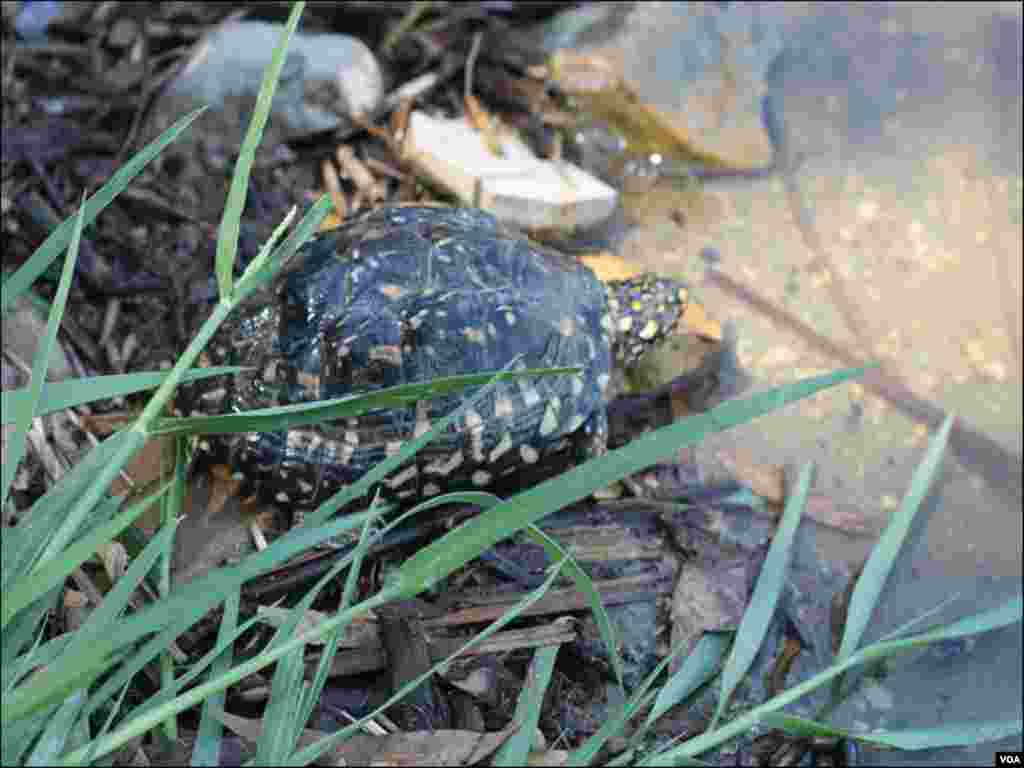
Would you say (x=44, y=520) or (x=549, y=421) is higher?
(x=44, y=520)

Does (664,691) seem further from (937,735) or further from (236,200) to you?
(236,200)

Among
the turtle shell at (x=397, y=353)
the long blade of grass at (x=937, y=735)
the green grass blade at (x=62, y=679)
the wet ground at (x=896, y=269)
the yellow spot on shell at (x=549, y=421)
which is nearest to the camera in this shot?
the green grass blade at (x=62, y=679)

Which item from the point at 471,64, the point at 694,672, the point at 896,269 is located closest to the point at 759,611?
the point at 694,672

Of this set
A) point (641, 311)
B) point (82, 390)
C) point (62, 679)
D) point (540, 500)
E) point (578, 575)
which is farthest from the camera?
point (641, 311)

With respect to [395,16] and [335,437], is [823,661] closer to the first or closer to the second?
[335,437]

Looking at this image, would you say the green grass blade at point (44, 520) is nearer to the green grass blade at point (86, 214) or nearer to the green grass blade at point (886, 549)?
the green grass blade at point (86, 214)

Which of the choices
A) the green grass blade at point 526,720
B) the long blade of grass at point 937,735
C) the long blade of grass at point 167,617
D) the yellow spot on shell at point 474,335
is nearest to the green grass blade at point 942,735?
the long blade of grass at point 937,735

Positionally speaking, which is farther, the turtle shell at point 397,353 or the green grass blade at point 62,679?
the turtle shell at point 397,353

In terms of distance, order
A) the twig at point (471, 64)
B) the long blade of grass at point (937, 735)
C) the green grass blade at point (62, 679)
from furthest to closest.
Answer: the twig at point (471, 64) < the long blade of grass at point (937, 735) < the green grass blade at point (62, 679)
